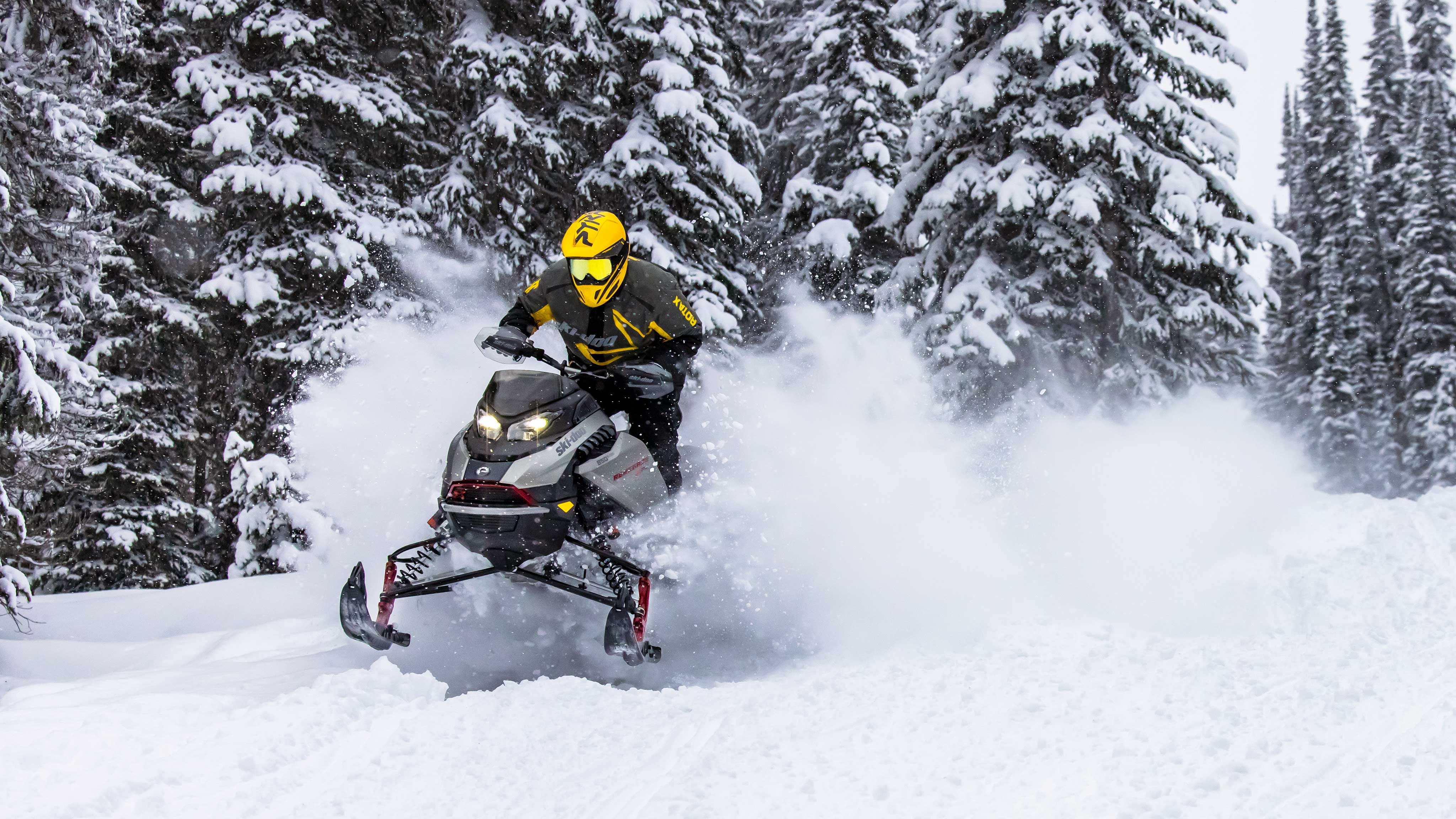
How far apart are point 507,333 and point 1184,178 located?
10325 mm

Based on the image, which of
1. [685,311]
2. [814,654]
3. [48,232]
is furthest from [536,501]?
[48,232]

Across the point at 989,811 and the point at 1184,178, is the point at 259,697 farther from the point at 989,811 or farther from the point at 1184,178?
the point at 1184,178

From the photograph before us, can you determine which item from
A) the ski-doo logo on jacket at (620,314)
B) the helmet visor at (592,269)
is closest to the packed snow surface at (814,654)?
the ski-doo logo on jacket at (620,314)

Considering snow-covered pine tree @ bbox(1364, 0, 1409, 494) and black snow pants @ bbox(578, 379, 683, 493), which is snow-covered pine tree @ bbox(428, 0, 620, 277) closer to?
black snow pants @ bbox(578, 379, 683, 493)

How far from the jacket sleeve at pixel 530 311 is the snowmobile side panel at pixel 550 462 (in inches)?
39.2

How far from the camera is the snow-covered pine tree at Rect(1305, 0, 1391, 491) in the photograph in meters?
33.5

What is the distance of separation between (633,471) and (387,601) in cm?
146

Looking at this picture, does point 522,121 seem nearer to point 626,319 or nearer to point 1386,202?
point 626,319

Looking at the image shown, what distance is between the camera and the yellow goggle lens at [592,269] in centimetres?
566

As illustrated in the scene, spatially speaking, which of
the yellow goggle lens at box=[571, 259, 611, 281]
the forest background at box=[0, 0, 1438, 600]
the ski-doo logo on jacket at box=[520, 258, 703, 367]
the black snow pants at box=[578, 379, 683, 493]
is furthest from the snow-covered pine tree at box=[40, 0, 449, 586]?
the yellow goggle lens at box=[571, 259, 611, 281]

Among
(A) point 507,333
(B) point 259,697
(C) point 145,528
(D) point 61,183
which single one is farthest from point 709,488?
(C) point 145,528

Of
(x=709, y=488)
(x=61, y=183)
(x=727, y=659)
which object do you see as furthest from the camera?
(x=61, y=183)

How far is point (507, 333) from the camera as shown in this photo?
5.59m

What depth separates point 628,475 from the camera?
5.71m
